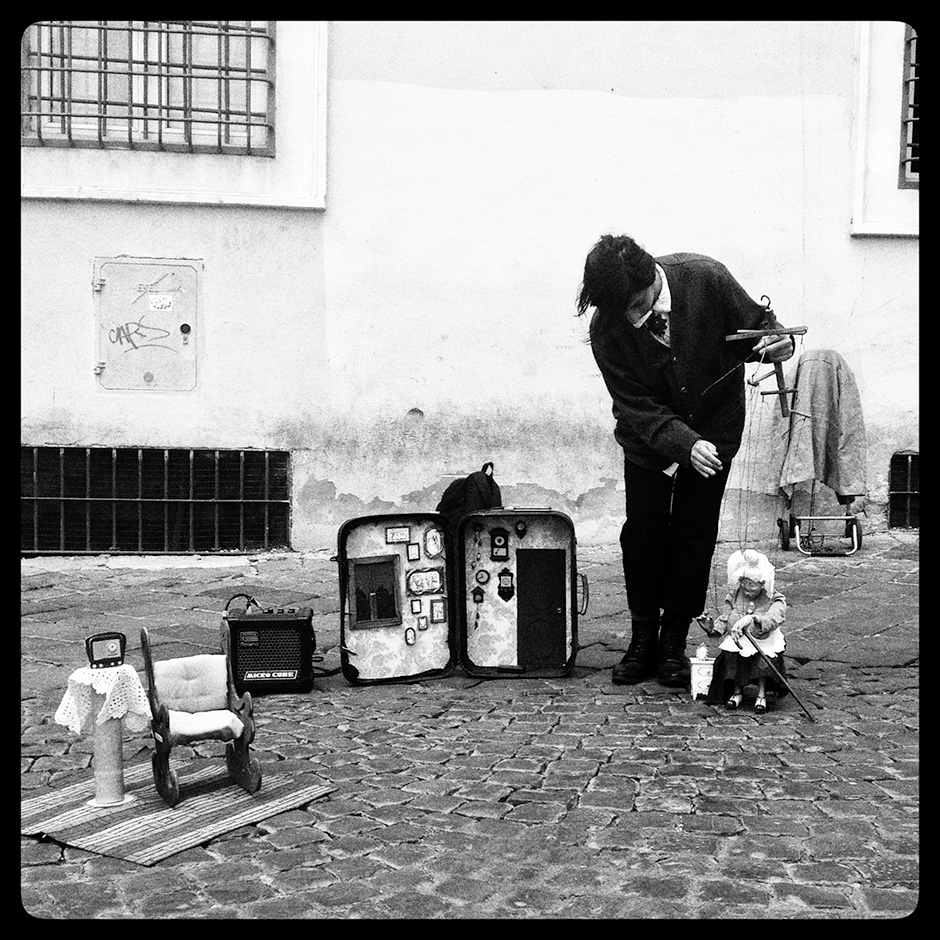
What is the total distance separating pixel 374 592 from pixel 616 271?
5.22 ft

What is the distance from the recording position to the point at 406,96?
27.0ft

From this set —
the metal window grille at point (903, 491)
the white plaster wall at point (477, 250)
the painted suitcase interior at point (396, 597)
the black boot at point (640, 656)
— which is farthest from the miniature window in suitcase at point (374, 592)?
the metal window grille at point (903, 491)

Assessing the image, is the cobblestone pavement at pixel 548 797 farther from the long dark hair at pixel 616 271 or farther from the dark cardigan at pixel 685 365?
the long dark hair at pixel 616 271

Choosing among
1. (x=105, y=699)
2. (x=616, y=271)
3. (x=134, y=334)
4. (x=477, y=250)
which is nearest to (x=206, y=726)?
(x=105, y=699)

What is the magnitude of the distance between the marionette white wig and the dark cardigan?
409mm

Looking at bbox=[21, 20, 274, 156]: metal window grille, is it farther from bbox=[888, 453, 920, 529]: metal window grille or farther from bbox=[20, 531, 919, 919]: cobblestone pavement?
bbox=[888, 453, 920, 529]: metal window grille

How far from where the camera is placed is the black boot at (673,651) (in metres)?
5.29

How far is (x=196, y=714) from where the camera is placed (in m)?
4.02

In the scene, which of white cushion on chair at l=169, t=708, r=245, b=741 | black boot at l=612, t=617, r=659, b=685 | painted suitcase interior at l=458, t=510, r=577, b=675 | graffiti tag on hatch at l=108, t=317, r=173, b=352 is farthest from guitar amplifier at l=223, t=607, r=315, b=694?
graffiti tag on hatch at l=108, t=317, r=173, b=352

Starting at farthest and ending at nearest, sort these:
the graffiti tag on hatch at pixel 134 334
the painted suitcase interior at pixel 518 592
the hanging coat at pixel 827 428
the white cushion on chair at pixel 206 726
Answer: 1. the graffiti tag on hatch at pixel 134 334
2. the hanging coat at pixel 827 428
3. the painted suitcase interior at pixel 518 592
4. the white cushion on chair at pixel 206 726

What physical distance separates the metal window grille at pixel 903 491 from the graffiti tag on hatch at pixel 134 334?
15.7 ft

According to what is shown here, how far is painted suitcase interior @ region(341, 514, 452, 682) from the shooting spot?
532 cm
